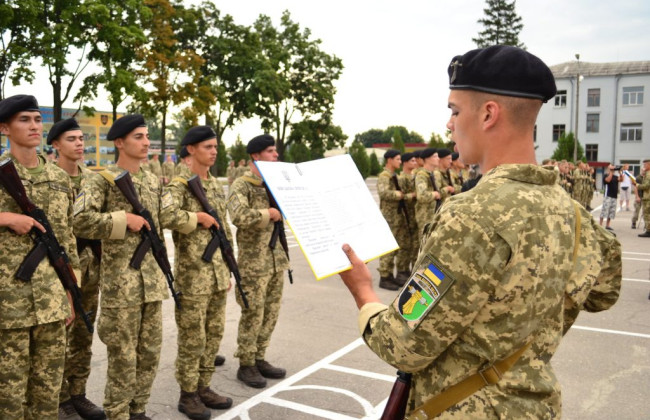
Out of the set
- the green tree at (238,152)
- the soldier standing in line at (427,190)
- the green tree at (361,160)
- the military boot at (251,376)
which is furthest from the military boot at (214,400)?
the green tree at (361,160)

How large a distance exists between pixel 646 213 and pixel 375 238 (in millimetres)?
13884

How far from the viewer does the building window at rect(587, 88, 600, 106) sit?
49.4m

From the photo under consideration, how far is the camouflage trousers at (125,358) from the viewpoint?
12.4ft

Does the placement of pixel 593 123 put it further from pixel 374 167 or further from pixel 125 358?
pixel 125 358

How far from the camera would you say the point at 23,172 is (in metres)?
3.44

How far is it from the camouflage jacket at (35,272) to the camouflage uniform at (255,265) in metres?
1.59

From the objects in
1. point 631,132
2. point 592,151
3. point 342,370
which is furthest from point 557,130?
point 342,370

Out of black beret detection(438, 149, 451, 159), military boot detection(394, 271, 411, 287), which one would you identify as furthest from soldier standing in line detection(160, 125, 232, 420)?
black beret detection(438, 149, 451, 159)

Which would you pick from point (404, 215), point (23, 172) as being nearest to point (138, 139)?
point (23, 172)

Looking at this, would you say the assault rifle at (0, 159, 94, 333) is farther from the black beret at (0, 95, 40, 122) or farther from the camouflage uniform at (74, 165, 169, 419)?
the black beret at (0, 95, 40, 122)

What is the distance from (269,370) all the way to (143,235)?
5.79 feet

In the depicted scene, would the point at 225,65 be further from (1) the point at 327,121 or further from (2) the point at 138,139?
(2) the point at 138,139

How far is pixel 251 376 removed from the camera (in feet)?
15.6

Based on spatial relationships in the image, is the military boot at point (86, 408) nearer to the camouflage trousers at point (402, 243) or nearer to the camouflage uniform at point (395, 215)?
the camouflage uniform at point (395, 215)
